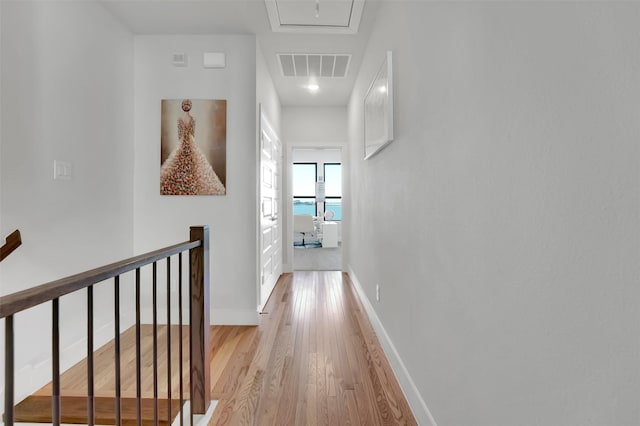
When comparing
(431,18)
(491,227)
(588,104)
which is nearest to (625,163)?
(588,104)

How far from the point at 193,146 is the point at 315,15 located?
147 centimetres

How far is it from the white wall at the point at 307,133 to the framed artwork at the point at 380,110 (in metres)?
2.01

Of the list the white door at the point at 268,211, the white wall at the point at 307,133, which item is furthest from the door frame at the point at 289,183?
the white door at the point at 268,211

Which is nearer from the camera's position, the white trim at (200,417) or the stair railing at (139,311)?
the stair railing at (139,311)

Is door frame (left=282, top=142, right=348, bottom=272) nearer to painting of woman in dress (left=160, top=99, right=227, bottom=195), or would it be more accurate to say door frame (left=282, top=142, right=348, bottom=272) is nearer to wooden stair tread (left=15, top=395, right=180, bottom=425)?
painting of woman in dress (left=160, top=99, right=227, bottom=195)

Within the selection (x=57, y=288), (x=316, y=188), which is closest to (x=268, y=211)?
(x=57, y=288)

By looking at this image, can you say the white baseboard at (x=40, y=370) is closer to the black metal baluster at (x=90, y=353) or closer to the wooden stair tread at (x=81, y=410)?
the wooden stair tread at (x=81, y=410)

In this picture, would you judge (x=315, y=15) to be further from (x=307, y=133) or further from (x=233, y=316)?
(x=233, y=316)

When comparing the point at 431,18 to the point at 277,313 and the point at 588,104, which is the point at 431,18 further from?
the point at 277,313

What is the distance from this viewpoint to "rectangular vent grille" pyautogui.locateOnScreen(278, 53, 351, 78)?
3.37 m

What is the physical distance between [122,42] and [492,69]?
9.83 ft

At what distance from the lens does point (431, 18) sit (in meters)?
1.41

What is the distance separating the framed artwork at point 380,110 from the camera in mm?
2057

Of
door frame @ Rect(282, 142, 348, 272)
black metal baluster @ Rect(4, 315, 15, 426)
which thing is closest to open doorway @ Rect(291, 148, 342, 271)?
door frame @ Rect(282, 142, 348, 272)
